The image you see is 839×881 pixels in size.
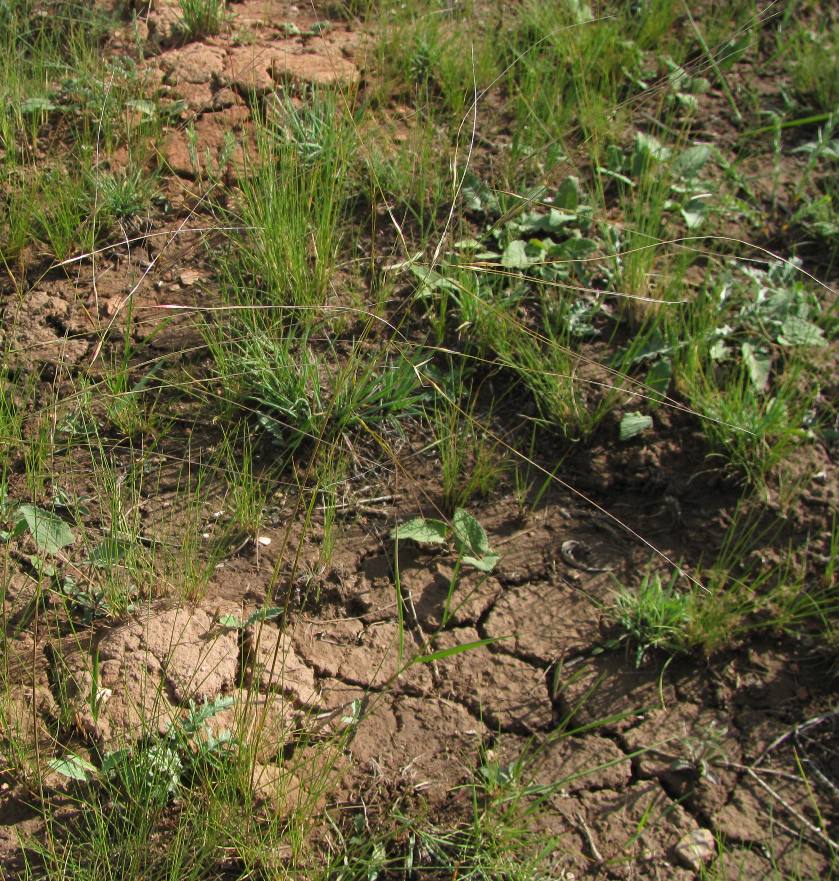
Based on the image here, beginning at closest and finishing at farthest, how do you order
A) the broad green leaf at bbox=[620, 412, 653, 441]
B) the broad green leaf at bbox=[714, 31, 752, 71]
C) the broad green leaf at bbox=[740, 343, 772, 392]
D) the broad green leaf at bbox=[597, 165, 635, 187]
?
the broad green leaf at bbox=[620, 412, 653, 441] < the broad green leaf at bbox=[740, 343, 772, 392] < the broad green leaf at bbox=[597, 165, 635, 187] < the broad green leaf at bbox=[714, 31, 752, 71]

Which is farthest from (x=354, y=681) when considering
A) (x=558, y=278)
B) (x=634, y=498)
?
(x=558, y=278)

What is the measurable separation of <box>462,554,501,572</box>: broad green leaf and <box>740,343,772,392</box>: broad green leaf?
32.7 inches

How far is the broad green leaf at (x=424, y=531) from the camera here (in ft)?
6.98

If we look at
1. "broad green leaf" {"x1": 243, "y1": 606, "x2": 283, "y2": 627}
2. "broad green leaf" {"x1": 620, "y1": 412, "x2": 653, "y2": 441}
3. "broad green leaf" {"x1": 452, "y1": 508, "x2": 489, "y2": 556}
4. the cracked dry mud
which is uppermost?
"broad green leaf" {"x1": 620, "y1": 412, "x2": 653, "y2": 441}

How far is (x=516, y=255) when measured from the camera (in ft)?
8.43

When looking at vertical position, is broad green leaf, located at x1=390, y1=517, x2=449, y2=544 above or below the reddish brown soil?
above

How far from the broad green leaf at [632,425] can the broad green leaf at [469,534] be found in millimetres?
439

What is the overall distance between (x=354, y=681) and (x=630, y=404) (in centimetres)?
99

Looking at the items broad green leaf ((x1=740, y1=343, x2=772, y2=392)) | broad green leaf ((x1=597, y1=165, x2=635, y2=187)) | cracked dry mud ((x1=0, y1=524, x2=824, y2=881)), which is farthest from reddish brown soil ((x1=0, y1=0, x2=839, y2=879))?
broad green leaf ((x1=597, y1=165, x2=635, y2=187))

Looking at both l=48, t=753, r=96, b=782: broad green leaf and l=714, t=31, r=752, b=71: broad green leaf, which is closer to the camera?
l=48, t=753, r=96, b=782: broad green leaf

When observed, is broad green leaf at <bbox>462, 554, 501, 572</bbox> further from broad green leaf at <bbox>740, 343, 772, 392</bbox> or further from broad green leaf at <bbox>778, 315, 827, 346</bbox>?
broad green leaf at <bbox>778, 315, 827, 346</bbox>

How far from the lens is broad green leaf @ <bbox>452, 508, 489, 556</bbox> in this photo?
2.14m

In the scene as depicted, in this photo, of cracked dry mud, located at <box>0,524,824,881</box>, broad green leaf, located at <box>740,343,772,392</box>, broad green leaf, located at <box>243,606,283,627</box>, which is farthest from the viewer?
broad green leaf, located at <box>740,343,772,392</box>

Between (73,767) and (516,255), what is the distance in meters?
1.65
